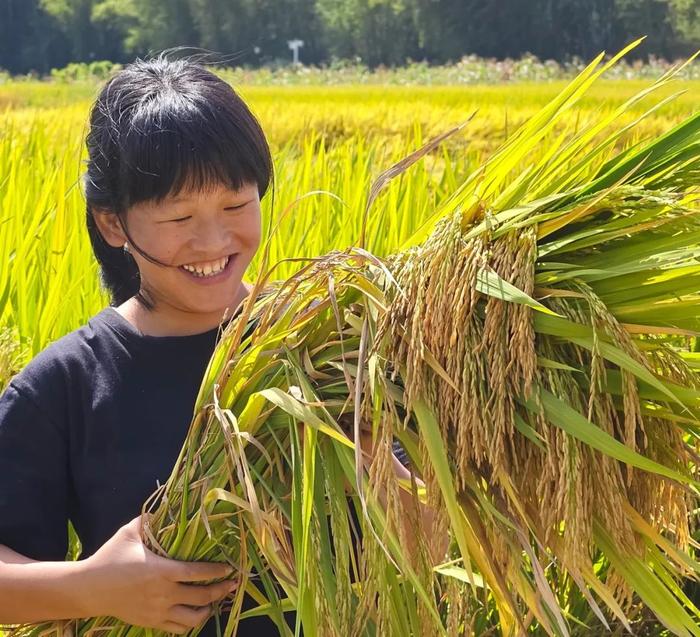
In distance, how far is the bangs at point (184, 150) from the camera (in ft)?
3.99

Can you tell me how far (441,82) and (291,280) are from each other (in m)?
25.7

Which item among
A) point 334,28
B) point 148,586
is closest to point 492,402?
point 148,586

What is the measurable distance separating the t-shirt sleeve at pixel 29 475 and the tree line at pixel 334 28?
4314 centimetres

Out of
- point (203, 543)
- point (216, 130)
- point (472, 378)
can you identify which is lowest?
point (203, 543)

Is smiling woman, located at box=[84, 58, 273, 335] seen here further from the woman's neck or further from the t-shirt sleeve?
the t-shirt sleeve

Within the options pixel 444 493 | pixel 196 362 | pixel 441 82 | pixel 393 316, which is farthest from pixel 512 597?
pixel 441 82

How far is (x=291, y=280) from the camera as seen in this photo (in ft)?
3.45

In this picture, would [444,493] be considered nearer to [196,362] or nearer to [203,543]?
[203,543]

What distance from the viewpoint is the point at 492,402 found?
0.89 m

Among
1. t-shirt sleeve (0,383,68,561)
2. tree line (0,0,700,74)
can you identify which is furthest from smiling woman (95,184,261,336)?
tree line (0,0,700,74)

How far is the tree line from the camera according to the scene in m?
43.1

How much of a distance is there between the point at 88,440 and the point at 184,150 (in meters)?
0.31

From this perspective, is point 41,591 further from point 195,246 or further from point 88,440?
point 195,246

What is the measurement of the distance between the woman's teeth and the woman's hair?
38mm
